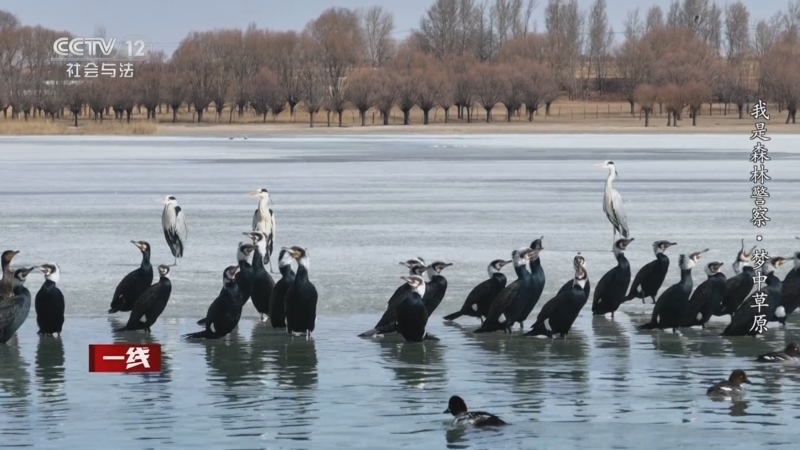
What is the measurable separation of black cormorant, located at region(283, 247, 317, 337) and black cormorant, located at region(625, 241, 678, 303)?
134 inches

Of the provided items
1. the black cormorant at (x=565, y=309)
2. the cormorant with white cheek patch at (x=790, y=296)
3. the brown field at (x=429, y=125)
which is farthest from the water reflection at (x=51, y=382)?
the brown field at (x=429, y=125)

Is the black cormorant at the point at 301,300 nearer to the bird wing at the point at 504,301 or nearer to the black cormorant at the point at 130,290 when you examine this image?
the bird wing at the point at 504,301

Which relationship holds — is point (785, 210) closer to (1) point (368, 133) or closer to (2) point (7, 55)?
(1) point (368, 133)

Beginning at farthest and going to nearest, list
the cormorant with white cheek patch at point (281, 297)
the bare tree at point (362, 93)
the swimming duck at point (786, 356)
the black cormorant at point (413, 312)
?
the bare tree at point (362, 93) → the cormorant with white cheek patch at point (281, 297) → the black cormorant at point (413, 312) → the swimming duck at point (786, 356)

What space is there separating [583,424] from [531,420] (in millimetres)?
339

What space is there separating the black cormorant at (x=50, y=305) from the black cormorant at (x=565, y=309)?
4071 mm

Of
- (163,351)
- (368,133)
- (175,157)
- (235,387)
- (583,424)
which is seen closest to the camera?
(583,424)

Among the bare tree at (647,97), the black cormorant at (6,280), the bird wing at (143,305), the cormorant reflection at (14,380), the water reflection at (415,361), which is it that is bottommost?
the water reflection at (415,361)

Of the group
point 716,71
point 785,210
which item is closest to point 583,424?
point 785,210

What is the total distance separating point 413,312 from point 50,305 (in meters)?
3.09

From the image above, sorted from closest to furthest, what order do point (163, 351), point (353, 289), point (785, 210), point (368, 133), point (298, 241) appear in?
1. point (163, 351)
2. point (353, 289)
3. point (298, 241)
4. point (785, 210)
5. point (368, 133)

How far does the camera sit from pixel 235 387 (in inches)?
414

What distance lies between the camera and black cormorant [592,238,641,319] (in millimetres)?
13680

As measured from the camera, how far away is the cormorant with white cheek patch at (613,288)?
44.9 feet
